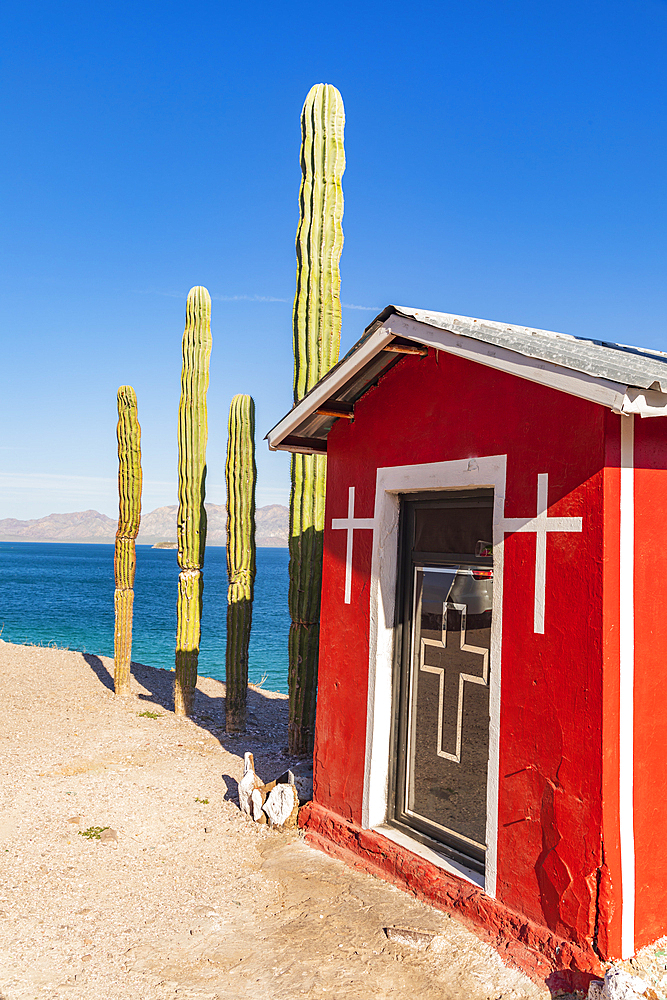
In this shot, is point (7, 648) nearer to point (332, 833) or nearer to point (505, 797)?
point (332, 833)

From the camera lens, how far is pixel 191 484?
1066cm

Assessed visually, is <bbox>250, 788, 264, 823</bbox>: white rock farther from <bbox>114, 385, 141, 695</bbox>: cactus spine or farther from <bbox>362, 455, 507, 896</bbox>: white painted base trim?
<bbox>114, 385, 141, 695</bbox>: cactus spine

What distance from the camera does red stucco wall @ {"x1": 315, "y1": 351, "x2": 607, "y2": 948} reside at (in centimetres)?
363

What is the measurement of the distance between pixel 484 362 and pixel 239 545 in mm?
6257

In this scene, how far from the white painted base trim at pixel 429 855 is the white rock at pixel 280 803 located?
1.10 meters

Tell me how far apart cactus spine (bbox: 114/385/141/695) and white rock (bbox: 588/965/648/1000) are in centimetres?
913

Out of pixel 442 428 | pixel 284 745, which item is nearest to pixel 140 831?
pixel 284 745

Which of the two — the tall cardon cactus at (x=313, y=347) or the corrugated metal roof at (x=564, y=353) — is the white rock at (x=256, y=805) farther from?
the corrugated metal roof at (x=564, y=353)

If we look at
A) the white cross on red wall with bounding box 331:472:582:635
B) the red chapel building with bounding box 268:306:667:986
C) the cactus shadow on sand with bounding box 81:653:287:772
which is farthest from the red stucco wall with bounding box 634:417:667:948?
the cactus shadow on sand with bounding box 81:653:287:772

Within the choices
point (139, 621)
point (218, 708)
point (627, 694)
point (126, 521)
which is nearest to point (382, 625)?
point (627, 694)

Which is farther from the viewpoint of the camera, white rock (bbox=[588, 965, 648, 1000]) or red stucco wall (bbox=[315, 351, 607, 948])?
red stucco wall (bbox=[315, 351, 607, 948])

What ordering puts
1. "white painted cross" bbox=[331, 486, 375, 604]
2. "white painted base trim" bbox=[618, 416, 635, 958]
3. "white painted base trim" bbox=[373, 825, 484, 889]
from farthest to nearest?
"white painted cross" bbox=[331, 486, 375, 604] < "white painted base trim" bbox=[373, 825, 484, 889] < "white painted base trim" bbox=[618, 416, 635, 958]

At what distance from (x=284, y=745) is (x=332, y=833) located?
3591mm

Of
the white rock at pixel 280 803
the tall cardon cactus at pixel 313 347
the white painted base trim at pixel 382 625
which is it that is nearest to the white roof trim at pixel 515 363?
the white painted base trim at pixel 382 625
